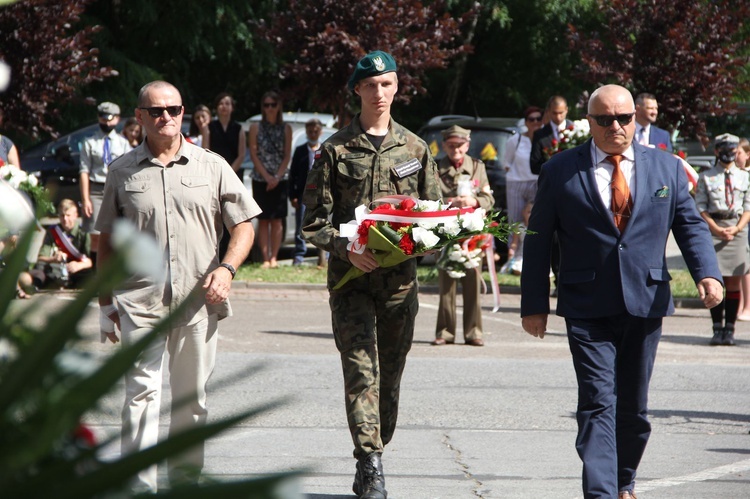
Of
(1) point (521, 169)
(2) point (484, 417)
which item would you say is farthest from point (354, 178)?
(1) point (521, 169)

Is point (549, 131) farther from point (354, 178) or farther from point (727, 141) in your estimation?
point (354, 178)

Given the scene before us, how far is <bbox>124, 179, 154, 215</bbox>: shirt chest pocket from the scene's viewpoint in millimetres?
5355

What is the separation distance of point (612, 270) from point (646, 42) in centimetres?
1340

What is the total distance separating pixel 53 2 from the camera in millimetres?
16875

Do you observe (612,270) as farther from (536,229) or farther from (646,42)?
(646,42)

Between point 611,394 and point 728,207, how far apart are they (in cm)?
745

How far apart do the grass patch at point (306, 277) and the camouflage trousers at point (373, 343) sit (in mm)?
8783

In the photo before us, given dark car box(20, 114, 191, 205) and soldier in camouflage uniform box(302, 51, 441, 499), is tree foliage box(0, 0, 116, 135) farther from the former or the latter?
soldier in camouflage uniform box(302, 51, 441, 499)

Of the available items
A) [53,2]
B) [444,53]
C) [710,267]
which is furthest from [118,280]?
[444,53]

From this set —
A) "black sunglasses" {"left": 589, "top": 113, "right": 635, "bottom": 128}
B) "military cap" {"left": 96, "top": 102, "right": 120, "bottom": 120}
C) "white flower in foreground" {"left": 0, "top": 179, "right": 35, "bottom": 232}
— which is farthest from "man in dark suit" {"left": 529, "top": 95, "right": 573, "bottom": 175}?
"white flower in foreground" {"left": 0, "top": 179, "right": 35, "bottom": 232}

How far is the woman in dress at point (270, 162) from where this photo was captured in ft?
52.9

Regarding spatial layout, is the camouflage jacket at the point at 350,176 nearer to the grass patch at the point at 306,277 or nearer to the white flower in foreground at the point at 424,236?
the white flower in foreground at the point at 424,236

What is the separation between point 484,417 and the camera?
7789 millimetres

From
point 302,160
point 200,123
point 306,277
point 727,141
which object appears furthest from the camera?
point 200,123
